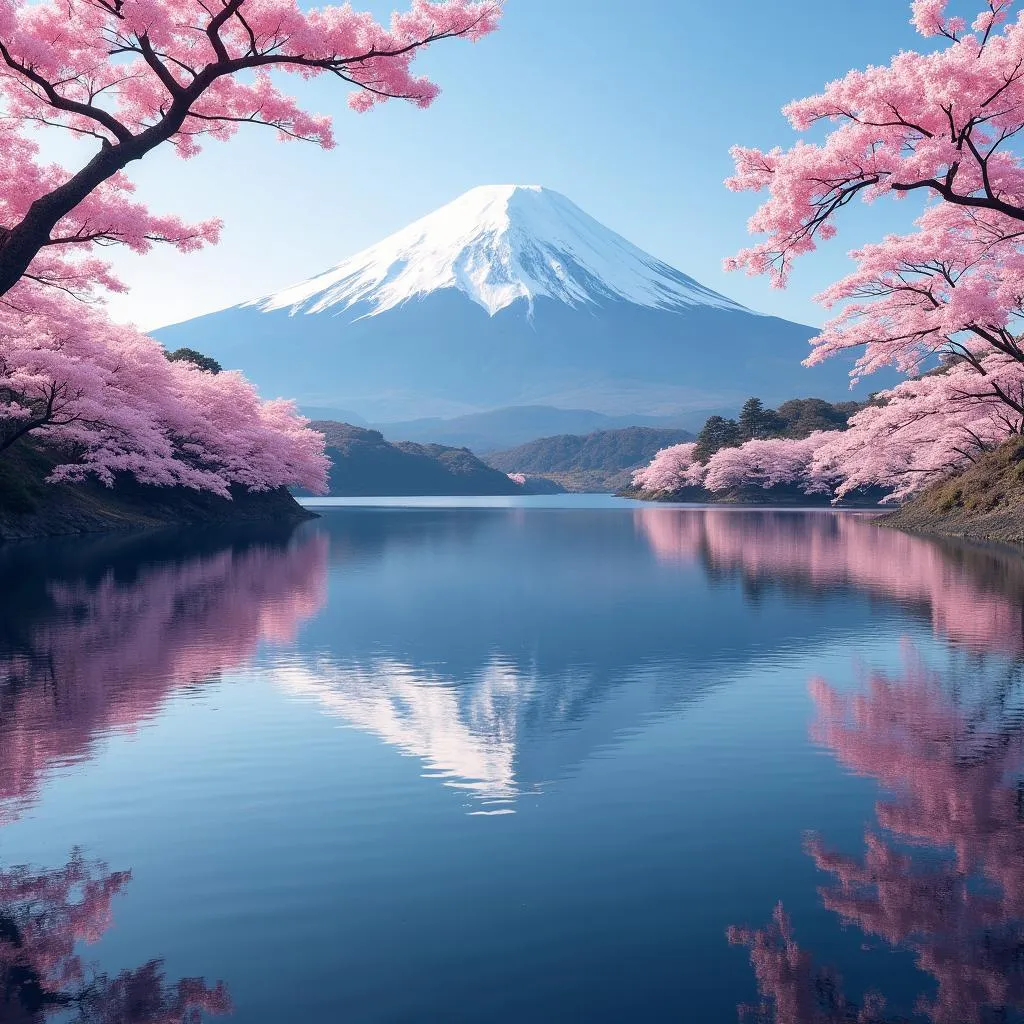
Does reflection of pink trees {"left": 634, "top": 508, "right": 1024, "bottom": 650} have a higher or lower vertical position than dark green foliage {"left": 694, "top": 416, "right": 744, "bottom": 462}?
lower

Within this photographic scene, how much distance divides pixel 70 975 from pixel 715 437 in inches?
4285

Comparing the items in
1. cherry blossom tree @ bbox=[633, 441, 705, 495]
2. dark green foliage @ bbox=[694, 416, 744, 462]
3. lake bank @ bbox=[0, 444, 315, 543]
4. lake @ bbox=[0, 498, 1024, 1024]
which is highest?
dark green foliage @ bbox=[694, 416, 744, 462]

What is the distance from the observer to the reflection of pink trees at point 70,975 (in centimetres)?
421

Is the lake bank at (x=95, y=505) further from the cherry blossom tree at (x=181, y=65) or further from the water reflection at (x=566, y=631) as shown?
the cherry blossom tree at (x=181, y=65)

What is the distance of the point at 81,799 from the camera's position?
7.06m

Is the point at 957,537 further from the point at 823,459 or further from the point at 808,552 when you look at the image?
the point at 823,459

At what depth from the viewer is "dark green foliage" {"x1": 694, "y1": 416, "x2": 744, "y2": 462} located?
108m

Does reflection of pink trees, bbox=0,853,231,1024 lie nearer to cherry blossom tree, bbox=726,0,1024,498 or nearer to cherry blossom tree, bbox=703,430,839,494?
cherry blossom tree, bbox=726,0,1024,498

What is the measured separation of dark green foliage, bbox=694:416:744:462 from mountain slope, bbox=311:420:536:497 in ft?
188

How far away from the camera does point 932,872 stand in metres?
5.60

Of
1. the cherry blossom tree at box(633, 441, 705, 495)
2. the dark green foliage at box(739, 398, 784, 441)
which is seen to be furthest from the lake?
the cherry blossom tree at box(633, 441, 705, 495)

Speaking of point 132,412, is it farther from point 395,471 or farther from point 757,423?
point 395,471

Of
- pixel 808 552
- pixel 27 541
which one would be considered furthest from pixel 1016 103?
pixel 27 541

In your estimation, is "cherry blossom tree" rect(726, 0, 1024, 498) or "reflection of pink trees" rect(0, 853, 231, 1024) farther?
"cherry blossom tree" rect(726, 0, 1024, 498)
